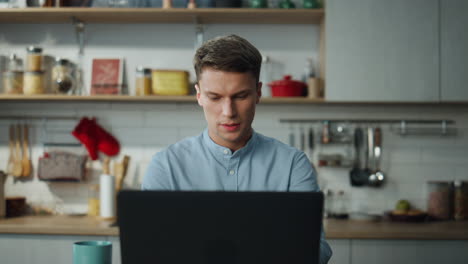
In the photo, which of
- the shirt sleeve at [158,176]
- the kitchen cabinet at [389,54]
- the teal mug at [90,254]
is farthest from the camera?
the kitchen cabinet at [389,54]

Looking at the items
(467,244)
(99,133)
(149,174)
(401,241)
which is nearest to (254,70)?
(149,174)

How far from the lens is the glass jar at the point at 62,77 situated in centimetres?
329

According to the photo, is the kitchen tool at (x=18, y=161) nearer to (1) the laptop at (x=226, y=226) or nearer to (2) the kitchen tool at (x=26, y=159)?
(2) the kitchen tool at (x=26, y=159)

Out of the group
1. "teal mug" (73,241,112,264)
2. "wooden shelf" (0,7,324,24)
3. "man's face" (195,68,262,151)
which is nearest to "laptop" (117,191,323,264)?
"teal mug" (73,241,112,264)

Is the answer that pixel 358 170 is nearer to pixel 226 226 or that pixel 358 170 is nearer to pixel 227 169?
pixel 227 169

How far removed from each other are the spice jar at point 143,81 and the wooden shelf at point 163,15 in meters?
0.33

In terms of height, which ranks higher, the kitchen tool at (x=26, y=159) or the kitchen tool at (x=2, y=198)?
the kitchen tool at (x=26, y=159)

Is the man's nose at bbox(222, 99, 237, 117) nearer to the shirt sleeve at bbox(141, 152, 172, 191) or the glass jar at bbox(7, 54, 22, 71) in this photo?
the shirt sleeve at bbox(141, 152, 172, 191)

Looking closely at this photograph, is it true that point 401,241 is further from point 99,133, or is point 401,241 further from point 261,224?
point 261,224

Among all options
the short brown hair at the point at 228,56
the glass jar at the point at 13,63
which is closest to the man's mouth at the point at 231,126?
the short brown hair at the point at 228,56

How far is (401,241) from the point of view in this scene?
9.31 feet

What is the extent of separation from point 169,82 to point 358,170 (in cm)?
130

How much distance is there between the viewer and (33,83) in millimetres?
3270

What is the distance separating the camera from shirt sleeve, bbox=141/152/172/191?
4.98ft
